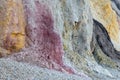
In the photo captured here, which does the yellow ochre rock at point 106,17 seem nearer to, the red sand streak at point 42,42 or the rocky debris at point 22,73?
the red sand streak at point 42,42

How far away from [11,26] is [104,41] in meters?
18.9

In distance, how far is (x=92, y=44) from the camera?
3525cm

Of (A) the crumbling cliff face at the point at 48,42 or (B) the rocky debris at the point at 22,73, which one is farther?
(A) the crumbling cliff face at the point at 48,42

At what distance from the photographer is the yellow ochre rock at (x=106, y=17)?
39.7 metres

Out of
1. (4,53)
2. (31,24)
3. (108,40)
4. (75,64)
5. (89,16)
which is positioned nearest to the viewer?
(4,53)

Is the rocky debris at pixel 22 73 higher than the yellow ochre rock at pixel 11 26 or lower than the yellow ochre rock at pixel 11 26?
lower

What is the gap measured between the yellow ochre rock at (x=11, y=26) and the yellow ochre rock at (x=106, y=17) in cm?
1851

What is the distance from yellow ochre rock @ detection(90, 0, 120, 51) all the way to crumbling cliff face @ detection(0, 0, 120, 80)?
16.6 feet

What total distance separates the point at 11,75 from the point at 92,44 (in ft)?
63.1

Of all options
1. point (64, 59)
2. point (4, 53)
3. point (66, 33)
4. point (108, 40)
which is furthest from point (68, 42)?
point (108, 40)

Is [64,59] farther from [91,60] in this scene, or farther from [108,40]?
[108,40]

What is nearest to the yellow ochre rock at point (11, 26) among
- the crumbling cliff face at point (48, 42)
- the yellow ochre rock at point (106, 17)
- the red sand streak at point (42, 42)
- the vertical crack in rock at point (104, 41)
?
the crumbling cliff face at point (48, 42)

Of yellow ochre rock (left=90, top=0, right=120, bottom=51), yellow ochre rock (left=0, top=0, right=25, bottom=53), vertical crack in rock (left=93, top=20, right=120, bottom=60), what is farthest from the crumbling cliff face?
yellow ochre rock (left=90, top=0, right=120, bottom=51)

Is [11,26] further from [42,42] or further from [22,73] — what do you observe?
[22,73]
